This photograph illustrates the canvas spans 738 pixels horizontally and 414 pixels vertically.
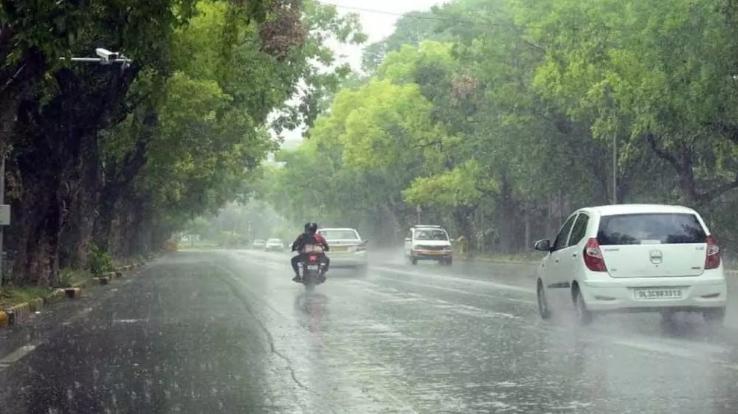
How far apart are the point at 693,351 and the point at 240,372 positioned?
16.8 ft

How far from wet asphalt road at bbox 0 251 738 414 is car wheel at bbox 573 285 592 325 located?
0.51 feet

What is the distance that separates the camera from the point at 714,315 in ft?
42.4

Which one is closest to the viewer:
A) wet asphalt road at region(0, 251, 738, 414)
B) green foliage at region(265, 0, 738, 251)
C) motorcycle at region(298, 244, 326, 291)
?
wet asphalt road at region(0, 251, 738, 414)

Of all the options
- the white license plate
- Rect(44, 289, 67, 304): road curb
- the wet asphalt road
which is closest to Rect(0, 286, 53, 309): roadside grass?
Rect(44, 289, 67, 304): road curb

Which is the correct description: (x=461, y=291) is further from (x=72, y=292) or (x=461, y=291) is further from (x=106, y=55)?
(x=106, y=55)

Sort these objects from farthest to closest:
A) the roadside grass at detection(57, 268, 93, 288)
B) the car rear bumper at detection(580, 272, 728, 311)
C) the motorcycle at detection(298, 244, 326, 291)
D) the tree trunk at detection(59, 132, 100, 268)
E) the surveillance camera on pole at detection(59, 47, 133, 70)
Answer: the tree trunk at detection(59, 132, 100, 268)
the roadside grass at detection(57, 268, 93, 288)
the motorcycle at detection(298, 244, 326, 291)
the surveillance camera on pole at detection(59, 47, 133, 70)
the car rear bumper at detection(580, 272, 728, 311)

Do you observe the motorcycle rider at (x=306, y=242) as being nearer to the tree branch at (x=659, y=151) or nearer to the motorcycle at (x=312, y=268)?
the motorcycle at (x=312, y=268)

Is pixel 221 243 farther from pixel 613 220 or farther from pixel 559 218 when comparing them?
pixel 613 220

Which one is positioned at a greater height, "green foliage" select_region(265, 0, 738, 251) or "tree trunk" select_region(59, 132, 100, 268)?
"green foliage" select_region(265, 0, 738, 251)

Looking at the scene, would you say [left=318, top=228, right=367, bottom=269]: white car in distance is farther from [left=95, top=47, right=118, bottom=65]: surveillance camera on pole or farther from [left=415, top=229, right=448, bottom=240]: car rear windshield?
[left=415, top=229, right=448, bottom=240]: car rear windshield

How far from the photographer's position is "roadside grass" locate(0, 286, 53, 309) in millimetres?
18170

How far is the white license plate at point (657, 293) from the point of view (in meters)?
12.6

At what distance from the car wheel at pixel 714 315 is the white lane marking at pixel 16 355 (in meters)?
8.87

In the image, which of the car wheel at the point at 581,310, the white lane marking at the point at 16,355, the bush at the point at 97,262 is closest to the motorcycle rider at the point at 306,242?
the car wheel at the point at 581,310
